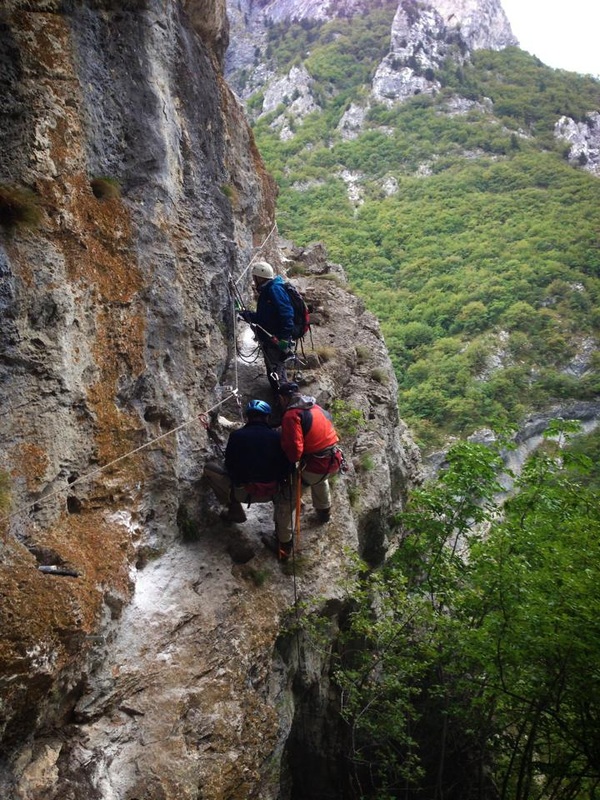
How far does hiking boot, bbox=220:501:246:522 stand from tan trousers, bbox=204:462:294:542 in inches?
2.5

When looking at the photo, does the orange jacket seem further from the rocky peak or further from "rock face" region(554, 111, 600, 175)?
the rocky peak

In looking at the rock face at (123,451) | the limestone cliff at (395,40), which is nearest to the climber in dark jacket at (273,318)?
the rock face at (123,451)

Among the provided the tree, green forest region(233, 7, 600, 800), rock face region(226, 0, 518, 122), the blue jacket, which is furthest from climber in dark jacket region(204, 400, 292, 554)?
rock face region(226, 0, 518, 122)

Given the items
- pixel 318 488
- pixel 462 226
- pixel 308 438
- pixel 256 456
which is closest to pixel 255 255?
pixel 318 488

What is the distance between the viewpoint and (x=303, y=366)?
35.7 ft

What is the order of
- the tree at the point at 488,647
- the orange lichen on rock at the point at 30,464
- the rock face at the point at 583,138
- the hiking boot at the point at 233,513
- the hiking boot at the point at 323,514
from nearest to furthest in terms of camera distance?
the orange lichen on rock at the point at 30,464 < the tree at the point at 488,647 < the hiking boot at the point at 233,513 < the hiking boot at the point at 323,514 < the rock face at the point at 583,138

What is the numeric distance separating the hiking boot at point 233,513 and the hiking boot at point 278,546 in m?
0.48

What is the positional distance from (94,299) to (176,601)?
342 cm

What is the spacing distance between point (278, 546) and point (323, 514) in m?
0.97

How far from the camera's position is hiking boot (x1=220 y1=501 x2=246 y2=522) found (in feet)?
24.2

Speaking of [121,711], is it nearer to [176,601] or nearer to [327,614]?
[176,601]

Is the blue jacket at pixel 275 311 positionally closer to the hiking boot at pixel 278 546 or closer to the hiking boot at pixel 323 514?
the hiking boot at pixel 323 514

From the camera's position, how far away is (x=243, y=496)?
7.17 metres

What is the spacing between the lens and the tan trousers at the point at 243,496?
7.18m
